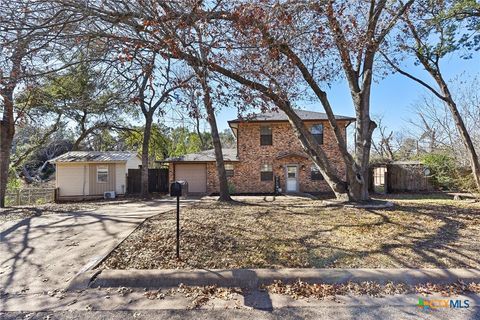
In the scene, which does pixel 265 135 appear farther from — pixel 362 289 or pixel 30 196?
pixel 362 289

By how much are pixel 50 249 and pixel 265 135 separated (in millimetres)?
13598

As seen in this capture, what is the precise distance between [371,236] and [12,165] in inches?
957

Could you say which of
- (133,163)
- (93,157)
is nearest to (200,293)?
(93,157)

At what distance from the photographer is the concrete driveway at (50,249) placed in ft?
12.8

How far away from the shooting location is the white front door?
1722cm

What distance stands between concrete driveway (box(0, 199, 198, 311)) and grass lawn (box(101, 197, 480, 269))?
52 cm

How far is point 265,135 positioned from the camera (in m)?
17.4

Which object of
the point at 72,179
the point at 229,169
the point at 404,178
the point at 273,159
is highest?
the point at 273,159

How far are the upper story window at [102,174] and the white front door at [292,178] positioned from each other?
11.4 meters

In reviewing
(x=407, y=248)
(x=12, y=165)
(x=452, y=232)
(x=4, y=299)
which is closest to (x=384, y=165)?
(x=452, y=232)

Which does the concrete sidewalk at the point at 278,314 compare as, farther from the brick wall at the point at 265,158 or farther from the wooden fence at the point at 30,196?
the wooden fence at the point at 30,196

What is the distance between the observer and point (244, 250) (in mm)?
4711

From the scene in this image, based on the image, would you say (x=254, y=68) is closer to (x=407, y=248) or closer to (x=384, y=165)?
(x=407, y=248)

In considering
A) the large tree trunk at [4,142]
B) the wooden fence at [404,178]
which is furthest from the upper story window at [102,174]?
the wooden fence at [404,178]
